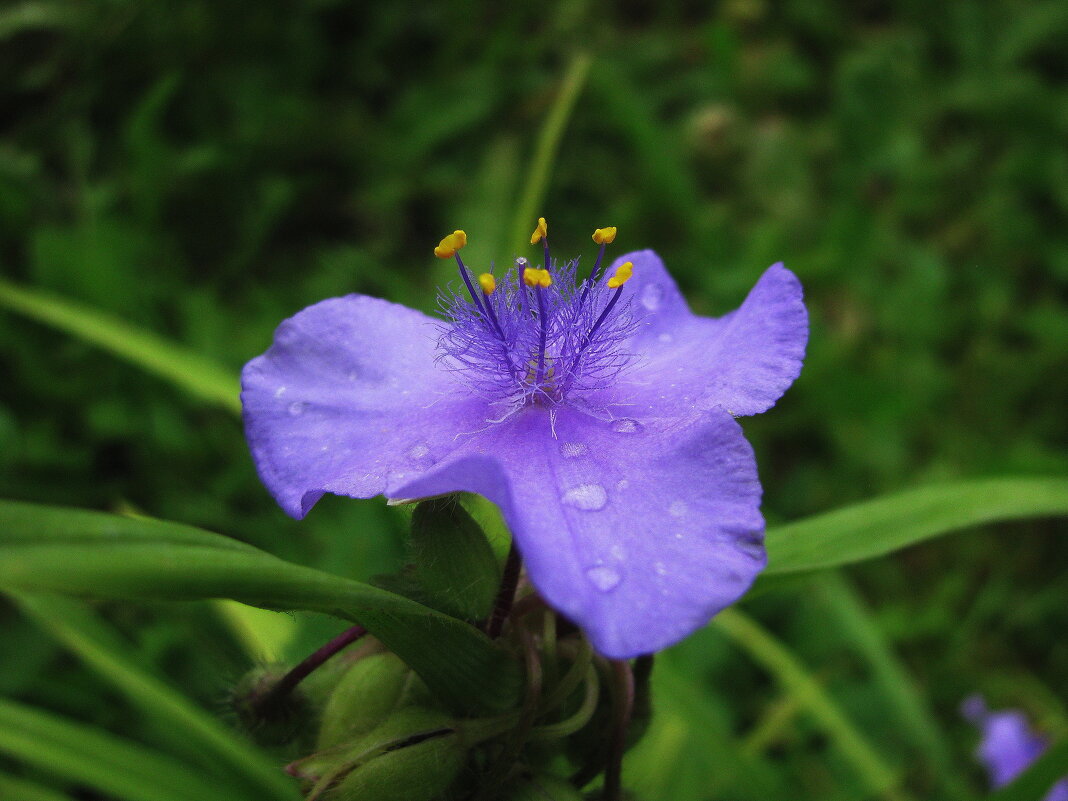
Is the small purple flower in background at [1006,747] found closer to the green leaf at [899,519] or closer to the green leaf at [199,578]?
the green leaf at [899,519]

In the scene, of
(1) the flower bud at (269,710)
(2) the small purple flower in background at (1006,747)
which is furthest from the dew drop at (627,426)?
(2) the small purple flower in background at (1006,747)

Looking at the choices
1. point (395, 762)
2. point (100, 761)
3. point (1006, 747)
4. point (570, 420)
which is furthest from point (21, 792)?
point (1006, 747)

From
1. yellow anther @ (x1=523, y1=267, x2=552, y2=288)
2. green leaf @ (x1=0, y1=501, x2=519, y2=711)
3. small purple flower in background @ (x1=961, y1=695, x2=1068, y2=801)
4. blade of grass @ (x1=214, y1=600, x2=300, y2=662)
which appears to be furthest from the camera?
small purple flower in background @ (x1=961, y1=695, x2=1068, y2=801)

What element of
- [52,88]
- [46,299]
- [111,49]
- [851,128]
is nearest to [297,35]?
[111,49]

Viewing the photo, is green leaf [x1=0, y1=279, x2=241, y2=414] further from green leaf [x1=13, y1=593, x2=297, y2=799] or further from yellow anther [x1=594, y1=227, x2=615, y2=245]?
yellow anther [x1=594, y1=227, x2=615, y2=245]

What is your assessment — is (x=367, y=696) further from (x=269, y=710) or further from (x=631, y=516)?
(x=631, y=516)

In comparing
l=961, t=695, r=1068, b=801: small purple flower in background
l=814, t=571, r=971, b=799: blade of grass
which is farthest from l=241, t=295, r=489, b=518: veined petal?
l=961, t=695, r=1068, b=801: small purple flower in background
